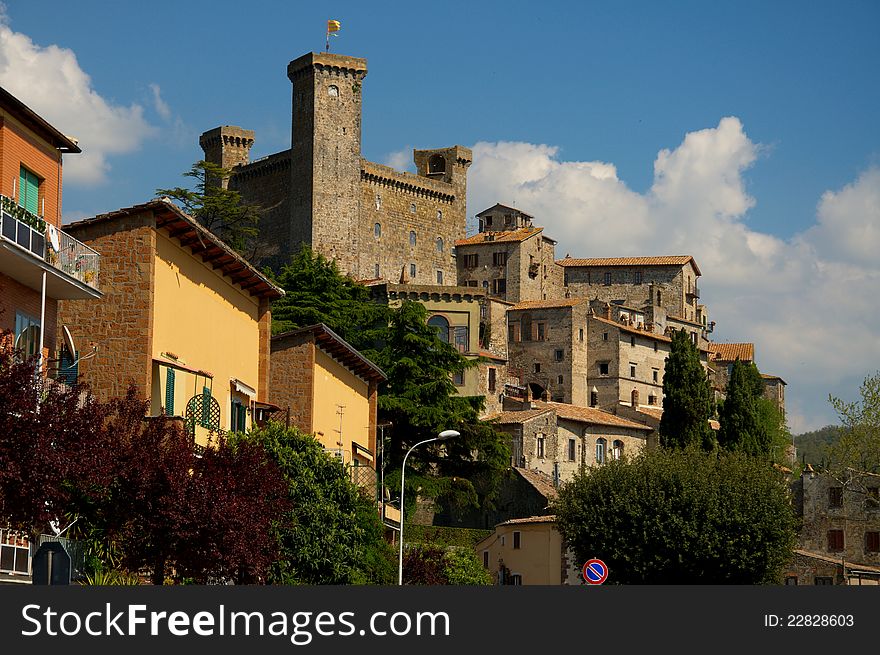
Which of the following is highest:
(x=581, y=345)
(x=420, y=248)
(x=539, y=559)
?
(x=420, y=248)

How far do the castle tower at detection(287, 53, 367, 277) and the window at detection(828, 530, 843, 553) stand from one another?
46.0 m

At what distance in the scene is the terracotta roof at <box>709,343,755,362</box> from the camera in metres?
134

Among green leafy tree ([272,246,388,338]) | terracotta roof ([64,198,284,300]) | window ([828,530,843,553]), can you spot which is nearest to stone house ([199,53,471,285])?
green leafy tree ([272,246,388,338])

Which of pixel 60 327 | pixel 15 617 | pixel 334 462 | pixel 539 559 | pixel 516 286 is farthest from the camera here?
pixel 516 286

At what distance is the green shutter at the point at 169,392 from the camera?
33.1 meters

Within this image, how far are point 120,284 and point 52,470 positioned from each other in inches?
392

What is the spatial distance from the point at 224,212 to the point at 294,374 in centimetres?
6582

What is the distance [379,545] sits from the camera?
47.6 meters

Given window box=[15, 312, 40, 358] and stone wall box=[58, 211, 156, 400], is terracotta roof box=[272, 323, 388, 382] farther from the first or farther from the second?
window box=[15, 312, 40, 358]

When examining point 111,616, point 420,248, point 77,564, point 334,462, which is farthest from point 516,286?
point 111,616

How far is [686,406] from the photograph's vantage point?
8625 cm

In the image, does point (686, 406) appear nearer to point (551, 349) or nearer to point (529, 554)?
point (529, 554)

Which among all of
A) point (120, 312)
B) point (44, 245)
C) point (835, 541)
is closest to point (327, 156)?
point (835, 541)

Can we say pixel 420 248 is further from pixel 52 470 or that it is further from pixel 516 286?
pixel 52 470
